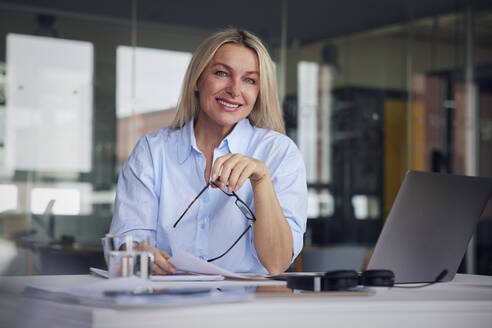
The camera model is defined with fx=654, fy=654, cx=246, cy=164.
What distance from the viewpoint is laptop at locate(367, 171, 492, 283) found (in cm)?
148

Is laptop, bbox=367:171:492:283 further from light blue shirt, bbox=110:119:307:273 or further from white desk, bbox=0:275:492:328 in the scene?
light blue shirt, bbox=110:119:307:273

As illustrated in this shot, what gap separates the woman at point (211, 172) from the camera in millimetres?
1827

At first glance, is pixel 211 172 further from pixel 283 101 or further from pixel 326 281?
pixel 283 101

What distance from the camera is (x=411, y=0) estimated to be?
18.7 ft

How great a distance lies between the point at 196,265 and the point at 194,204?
49 centimetres

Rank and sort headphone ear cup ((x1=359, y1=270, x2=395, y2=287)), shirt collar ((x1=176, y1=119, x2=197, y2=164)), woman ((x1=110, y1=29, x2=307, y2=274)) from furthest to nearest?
shirt collar ((x1=176, y1=119, x2=197, y2=164))
woman ((x1=110, y1=29, x2=307, y2=274))
headphone ear cup ((x1=359, y1=270, x2=395, y2=287))

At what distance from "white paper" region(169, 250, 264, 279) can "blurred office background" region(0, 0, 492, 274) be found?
9.79ft

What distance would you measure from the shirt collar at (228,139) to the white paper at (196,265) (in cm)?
54

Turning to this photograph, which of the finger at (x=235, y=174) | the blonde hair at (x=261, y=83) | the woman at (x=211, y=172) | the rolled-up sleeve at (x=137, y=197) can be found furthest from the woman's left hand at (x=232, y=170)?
the blonde hair at (x=261, y=83)

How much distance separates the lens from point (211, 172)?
69.3 inches

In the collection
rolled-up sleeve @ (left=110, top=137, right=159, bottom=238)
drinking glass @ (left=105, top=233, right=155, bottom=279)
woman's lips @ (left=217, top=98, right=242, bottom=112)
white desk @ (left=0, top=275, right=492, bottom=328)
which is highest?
woman's lips @ (left=217, top=98, right=242, bottom=112)

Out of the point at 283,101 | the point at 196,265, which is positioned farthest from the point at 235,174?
the point at 283,101

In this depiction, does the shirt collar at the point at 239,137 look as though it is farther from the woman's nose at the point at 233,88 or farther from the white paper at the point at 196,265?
the white paper at the point at 196,265

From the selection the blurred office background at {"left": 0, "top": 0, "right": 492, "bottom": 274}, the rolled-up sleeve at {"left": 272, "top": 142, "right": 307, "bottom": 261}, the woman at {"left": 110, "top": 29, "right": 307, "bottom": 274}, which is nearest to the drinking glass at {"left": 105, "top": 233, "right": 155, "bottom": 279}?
the woman at {"left": 110, "top": 29, "right": 307, "bottom": 274}
